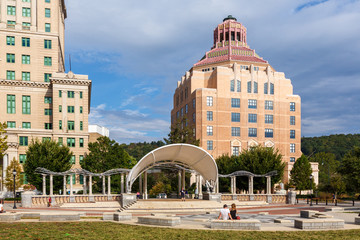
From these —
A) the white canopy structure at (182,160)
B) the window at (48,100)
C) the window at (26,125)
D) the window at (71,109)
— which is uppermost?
the window at (48,100)

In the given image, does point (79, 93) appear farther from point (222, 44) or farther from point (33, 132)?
point (222, 44)

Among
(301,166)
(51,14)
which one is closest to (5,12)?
(51,14)

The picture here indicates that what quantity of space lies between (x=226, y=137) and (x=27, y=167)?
157 ft

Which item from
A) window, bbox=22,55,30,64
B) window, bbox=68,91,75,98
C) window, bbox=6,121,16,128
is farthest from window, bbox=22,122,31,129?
window, bbox=22,55,30,64

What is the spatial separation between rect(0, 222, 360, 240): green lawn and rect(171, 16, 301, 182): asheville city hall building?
64969 mm

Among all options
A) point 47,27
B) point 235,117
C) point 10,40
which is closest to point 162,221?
point 10,40

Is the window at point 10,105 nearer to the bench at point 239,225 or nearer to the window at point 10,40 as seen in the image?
the window at point 10,40

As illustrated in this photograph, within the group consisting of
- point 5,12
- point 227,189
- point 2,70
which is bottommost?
point 227,189

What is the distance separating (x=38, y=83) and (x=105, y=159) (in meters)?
25.2

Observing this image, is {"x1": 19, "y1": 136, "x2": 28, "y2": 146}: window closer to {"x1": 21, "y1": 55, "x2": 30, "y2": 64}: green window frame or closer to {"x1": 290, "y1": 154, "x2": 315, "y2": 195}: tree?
{"x1": 21, "y1": 55, "x2": 30, "y2": 64}: green window frame

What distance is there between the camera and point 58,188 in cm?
5241

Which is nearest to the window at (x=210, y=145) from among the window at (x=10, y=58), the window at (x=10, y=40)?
the window at (x=10, y=58)

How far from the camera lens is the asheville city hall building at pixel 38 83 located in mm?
67938

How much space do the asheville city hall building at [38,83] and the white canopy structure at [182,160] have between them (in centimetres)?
2907
